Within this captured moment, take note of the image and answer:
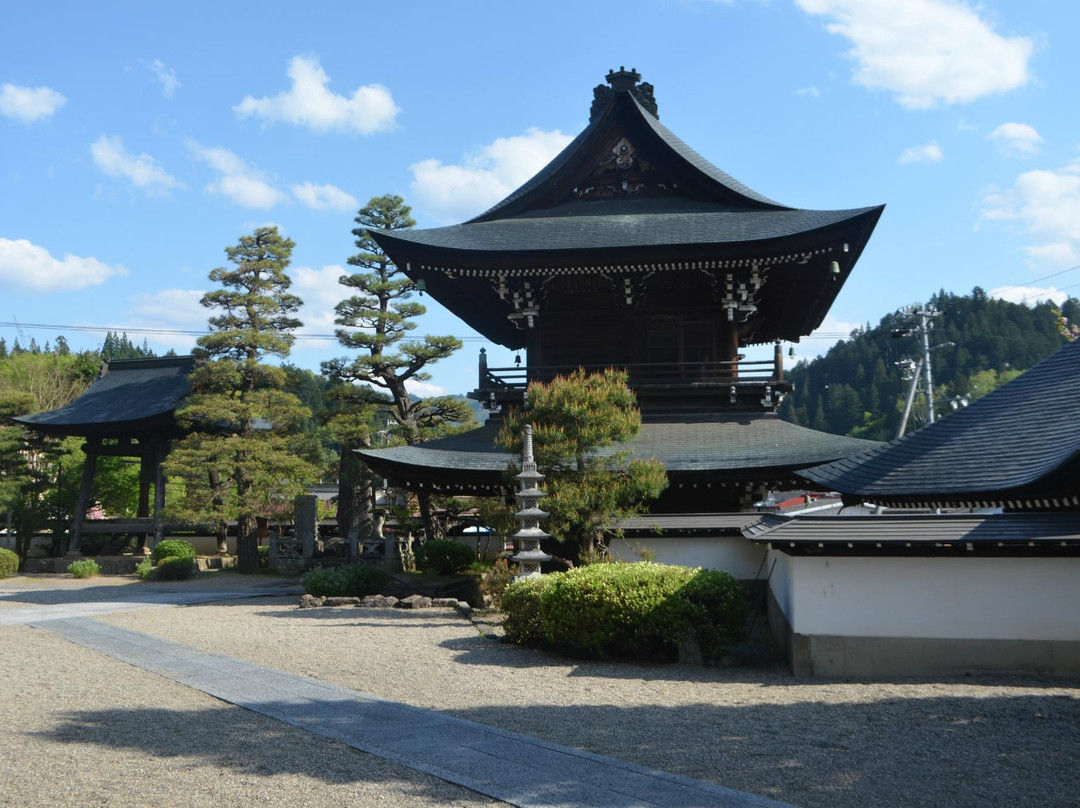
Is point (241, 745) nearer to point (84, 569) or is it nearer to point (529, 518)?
point (529, 518)

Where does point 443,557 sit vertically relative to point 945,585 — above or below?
below

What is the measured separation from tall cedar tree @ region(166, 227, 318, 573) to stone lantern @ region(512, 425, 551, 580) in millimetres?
16321

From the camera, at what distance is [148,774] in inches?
246

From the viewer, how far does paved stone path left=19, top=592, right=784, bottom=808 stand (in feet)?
18.9

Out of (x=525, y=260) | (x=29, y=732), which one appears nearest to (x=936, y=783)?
(x=29, y=732)

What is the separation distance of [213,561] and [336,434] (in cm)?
746

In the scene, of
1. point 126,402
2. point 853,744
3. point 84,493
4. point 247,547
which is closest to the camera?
point 853,744

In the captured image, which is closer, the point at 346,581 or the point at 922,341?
the point at 346,581

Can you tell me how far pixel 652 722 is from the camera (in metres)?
7.88

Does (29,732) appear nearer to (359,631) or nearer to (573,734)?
(573,734)

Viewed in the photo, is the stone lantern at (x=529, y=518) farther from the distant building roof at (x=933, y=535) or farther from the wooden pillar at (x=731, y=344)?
the wooden pillar at (x=731, y=344)

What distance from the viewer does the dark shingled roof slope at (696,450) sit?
1667 cm

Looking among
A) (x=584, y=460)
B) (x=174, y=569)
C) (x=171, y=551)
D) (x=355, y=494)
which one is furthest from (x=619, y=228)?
(x=171, y=551)

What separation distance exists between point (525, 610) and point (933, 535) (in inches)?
215
